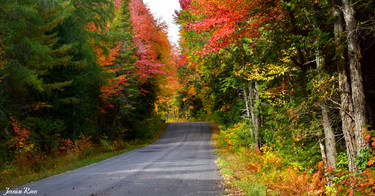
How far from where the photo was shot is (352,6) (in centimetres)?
567

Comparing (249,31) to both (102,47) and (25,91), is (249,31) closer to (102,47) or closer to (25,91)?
(25,91)

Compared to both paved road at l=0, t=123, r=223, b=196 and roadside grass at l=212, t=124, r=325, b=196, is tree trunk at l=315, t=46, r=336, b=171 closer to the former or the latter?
roadside grass at l=212, t=124, r=325, b=196

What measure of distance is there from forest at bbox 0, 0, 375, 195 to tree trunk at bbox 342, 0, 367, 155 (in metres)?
0.02

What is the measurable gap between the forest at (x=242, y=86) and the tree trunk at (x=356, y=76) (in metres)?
0.02

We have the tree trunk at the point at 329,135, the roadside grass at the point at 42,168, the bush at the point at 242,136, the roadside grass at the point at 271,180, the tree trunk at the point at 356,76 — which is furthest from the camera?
the bush at the point at 242,136

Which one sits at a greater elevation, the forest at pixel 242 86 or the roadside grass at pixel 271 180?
the forest at pixel 242 86

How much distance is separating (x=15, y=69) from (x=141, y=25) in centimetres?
1924

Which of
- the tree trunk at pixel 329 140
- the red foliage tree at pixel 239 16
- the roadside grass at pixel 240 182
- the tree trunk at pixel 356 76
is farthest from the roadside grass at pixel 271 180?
the red foliage tree at pixel 239 16

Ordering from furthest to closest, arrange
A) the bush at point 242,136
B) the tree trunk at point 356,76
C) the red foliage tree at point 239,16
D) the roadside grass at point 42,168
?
1. the bush at point 242,136
2. the roadside grass at point 42,168
3. the red foliage tree at point 239,16
4. the tree trunk at point 356,76

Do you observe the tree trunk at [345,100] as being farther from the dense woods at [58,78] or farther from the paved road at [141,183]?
the dense woods at [58,78]

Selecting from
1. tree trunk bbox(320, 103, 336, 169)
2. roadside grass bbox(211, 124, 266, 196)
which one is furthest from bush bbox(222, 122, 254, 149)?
tree trunk bbox(320, 103, 336, 169)

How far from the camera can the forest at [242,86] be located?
5.91m

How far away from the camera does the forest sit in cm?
591

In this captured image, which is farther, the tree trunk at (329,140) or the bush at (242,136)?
the bush at (242,136)
